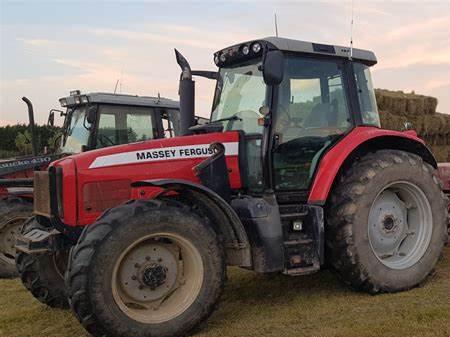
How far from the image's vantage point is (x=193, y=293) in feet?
14.1

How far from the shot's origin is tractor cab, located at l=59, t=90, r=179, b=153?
819 centimetres

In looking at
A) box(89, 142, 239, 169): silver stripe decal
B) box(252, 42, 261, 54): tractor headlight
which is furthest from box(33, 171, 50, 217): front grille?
box(252, 42, 261, 54): tractor headlight

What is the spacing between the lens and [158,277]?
4.27m

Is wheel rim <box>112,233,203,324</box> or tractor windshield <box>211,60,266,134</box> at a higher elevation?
tractor windshield <box>211,60,266,134</box>

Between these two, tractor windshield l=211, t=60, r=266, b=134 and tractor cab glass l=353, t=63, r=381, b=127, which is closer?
tractor windshield l=211, t=60, r=266, b=134

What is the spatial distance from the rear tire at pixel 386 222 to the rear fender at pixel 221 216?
3.12 ft

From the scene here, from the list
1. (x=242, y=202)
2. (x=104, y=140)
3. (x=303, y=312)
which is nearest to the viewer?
(x=303, y=312)

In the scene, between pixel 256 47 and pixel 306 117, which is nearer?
pixel 256 47

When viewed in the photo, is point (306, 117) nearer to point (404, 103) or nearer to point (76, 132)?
point (76, 132)

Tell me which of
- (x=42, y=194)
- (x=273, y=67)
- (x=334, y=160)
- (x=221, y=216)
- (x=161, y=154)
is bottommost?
(x=221, y=216)

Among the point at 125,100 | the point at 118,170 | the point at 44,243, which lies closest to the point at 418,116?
the point at 125,100

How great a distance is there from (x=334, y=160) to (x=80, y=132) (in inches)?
178

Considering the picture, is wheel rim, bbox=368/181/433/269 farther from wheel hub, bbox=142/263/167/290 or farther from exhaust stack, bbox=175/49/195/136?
wheel hub, bbox=142/263/167/290

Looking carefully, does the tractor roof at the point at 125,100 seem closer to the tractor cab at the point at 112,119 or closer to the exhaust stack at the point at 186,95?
the tractor cab at the point at 112,119
